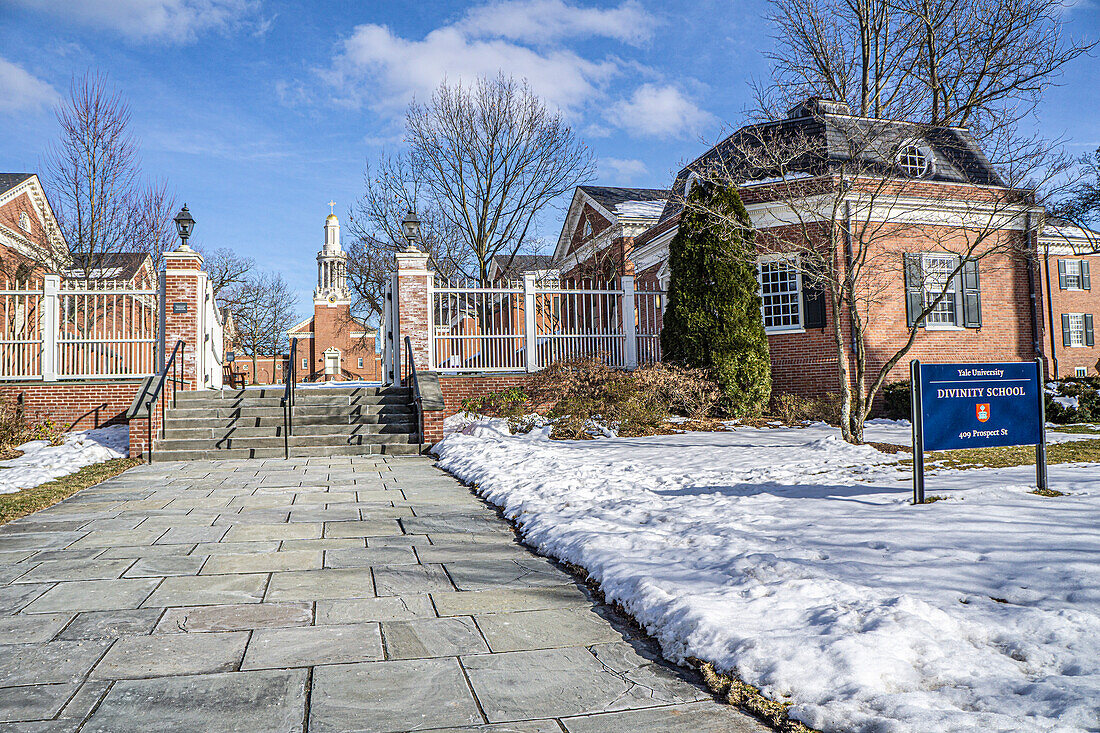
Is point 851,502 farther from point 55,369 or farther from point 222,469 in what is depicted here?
point 55,369

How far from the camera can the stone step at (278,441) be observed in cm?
1002

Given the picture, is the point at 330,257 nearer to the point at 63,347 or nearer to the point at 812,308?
the point at 63,347

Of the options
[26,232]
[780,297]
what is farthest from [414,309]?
[26,232]

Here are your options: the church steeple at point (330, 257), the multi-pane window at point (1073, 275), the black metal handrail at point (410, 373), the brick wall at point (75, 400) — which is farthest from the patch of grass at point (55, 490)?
the church steeple at point (330, 257)

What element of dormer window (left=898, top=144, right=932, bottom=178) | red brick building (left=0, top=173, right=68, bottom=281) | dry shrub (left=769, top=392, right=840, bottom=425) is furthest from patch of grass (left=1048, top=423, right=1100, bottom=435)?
red brick building (left=0, top=173, right=68, bottom=281)

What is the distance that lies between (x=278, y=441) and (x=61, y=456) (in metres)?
2.82

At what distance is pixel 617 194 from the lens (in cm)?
2462

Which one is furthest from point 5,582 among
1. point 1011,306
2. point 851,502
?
point 1011,306

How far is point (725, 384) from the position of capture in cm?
1262

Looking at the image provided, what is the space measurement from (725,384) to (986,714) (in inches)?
420

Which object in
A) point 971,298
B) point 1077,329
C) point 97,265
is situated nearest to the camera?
point 971,298

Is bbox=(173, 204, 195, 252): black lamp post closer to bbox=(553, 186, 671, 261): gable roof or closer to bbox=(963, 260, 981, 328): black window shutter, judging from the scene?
bbox=(553, 186, 671, 261): gable roof

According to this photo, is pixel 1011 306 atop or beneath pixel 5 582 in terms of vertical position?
atop

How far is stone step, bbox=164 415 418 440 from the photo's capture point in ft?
33.9
